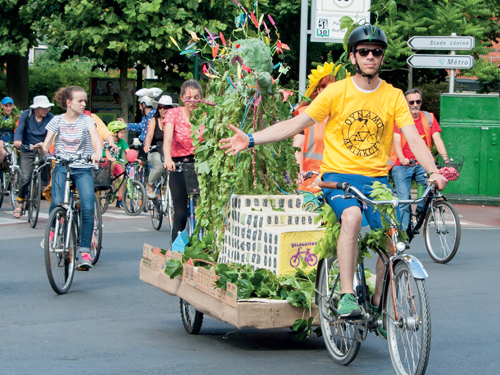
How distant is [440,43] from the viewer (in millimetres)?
16906

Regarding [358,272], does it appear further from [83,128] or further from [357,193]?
[83,128]

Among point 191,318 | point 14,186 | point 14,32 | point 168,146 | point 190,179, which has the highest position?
point 14,32

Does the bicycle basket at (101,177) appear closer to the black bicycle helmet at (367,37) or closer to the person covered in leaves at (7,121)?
the person covered in leaves at (7,121)

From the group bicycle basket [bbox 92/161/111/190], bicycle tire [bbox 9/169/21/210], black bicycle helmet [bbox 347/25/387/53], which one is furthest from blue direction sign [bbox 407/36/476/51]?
black bicycle helmet [bbox 347/25/387/53]

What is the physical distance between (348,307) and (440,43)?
12.7 metres

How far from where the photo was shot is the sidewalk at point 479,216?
49.5 ft

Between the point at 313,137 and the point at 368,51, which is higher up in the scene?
the point at 368,51

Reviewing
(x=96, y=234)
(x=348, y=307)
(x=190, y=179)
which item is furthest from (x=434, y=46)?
(x=348, y=307)

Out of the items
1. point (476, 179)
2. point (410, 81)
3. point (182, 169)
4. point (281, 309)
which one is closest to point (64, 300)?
point (182, 169)

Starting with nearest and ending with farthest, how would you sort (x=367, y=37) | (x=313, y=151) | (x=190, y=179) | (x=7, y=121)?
(x=367, y=37)
(x=313, y=151)
(x=190, y=179)
(x=7, y=121)

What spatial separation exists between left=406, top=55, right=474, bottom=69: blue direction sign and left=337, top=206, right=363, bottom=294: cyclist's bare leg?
40.4 feet

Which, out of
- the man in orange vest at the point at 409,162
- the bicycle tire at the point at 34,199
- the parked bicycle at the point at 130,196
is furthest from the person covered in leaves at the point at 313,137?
the parked bicycle at the point at 130,196

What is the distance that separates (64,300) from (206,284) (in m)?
2.38

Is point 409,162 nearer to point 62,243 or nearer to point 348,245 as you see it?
point 62,243
